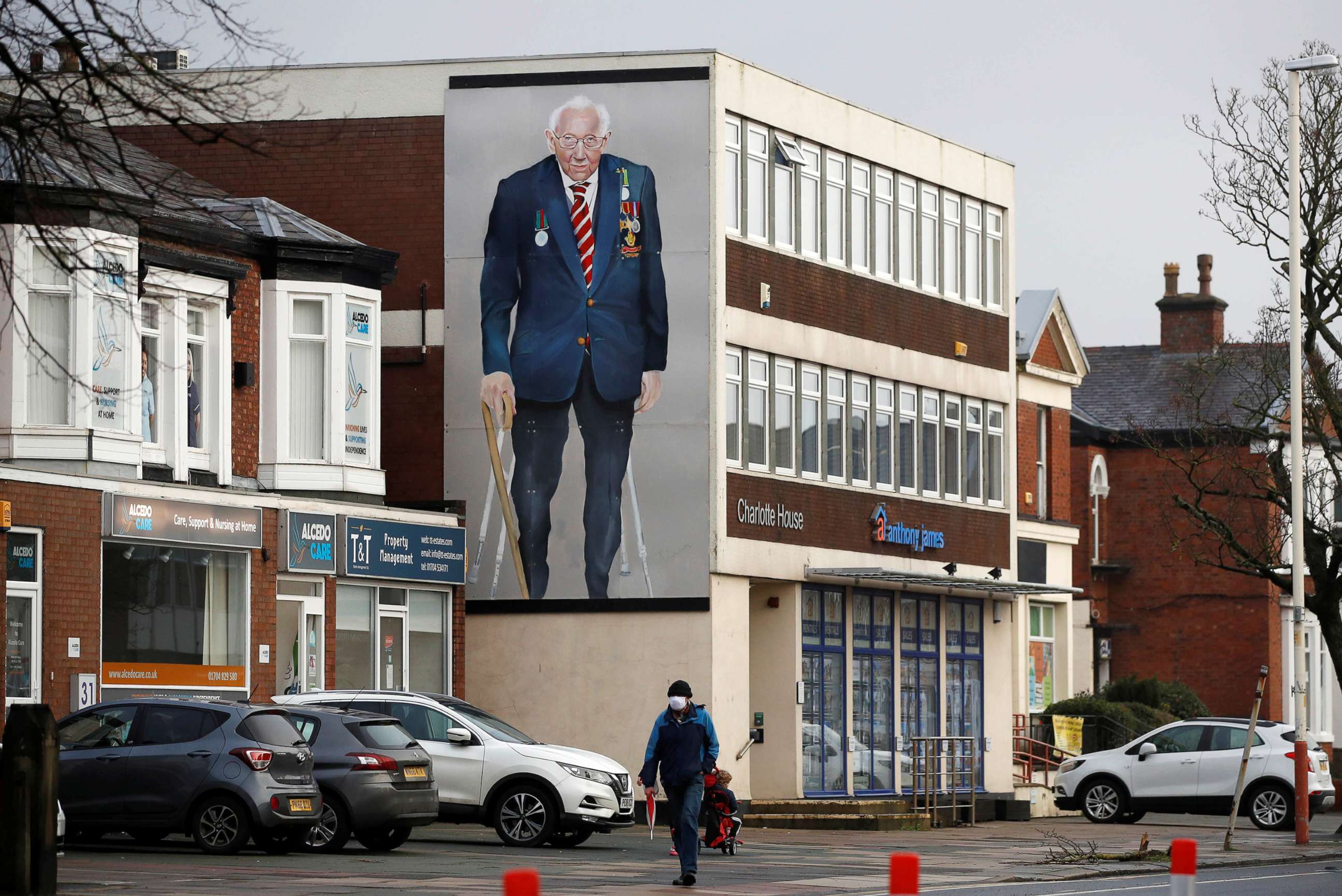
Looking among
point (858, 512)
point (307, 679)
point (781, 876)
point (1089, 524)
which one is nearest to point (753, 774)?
point (858, 512)

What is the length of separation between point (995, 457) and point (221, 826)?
22.8 m

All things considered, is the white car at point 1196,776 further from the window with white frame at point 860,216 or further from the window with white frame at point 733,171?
the window with white frame at point 733,171

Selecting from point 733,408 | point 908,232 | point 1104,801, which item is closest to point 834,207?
point 908,232

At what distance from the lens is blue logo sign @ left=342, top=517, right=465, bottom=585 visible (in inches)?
1246

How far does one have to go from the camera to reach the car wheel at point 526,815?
25.0m

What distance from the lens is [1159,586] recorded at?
5538 cm

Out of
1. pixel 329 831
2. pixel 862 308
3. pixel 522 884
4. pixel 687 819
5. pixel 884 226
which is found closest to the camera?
pixel 522 884

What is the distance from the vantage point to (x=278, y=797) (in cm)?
2170

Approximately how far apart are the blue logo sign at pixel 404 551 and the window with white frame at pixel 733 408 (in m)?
4.21

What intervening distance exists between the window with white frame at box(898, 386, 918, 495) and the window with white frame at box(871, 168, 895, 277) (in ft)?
7.04

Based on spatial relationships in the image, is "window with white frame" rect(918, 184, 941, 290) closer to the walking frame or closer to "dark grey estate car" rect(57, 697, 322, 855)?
the walking frame

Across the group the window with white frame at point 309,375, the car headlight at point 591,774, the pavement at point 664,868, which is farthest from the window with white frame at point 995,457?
the car headlight at point 591,774

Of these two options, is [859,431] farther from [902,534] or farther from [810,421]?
[902,534]

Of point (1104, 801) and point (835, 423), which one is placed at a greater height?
point (835, 423)
